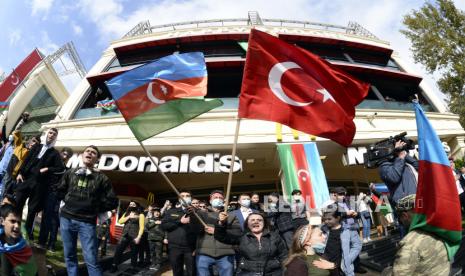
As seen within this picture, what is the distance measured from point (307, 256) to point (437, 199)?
4.01 ft

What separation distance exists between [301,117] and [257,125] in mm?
7885

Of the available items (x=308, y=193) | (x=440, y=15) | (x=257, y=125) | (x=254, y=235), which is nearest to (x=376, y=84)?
(x=440, y=15)

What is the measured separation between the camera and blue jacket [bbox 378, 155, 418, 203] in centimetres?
412

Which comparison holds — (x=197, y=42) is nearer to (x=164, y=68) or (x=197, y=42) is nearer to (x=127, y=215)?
(x=127, y=215)

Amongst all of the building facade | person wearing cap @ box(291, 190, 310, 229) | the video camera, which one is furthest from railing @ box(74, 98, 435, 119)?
the video camera

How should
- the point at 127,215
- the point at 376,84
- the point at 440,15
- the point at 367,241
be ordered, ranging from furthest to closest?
the point at 376,84 → the point at 440,15 → the point at 367,241 → the point at 127,215

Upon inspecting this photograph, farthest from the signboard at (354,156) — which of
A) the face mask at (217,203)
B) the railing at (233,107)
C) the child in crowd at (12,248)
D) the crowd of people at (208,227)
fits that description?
the child in crowd at (12,248)

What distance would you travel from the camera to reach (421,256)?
8.10 feet

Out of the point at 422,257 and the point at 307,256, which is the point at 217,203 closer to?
→ the point at 307,256

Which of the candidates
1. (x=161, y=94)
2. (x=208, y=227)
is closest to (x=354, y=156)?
(x=208, y=227)

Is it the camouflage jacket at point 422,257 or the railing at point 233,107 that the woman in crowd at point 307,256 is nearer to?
the camouflage jacket at point 422,257

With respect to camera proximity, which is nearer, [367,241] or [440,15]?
[367,241]

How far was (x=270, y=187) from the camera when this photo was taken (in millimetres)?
16672

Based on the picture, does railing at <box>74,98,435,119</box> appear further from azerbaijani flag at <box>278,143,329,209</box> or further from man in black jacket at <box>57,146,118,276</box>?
man in black jacket at <box>57,146,118,276</box>
